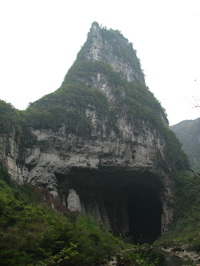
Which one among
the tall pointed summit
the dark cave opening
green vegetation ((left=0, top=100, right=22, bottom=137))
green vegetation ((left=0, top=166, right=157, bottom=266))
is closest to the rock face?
the dark cave opening

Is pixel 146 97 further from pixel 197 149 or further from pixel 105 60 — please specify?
pixel 197 149

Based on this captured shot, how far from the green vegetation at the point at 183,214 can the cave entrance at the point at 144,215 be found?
3190 mm

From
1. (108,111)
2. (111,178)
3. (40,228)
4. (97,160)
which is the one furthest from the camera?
(108,111)

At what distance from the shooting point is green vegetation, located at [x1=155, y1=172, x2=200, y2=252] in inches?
923

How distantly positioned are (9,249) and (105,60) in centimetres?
3664

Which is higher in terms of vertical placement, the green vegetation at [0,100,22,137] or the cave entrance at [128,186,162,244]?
the green vegetation at [0,100,22,137]

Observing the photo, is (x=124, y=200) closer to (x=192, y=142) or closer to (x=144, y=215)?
(x=144, y=215)

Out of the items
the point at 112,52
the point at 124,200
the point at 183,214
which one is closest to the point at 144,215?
the point at 124,200

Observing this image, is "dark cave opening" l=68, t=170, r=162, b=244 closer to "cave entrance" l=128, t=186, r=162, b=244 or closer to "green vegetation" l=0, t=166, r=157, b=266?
"cave entrance" l=128, t=186, r=162, b=244

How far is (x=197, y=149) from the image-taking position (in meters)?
60.2

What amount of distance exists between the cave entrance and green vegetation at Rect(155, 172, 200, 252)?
3.19m

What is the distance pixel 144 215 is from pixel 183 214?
8.52m

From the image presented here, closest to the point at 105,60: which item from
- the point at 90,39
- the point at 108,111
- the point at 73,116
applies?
the point at 90,39

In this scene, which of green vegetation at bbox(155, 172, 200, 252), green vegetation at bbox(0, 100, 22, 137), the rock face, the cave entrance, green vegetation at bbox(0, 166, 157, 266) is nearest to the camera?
green vegetation at bbox(0, 166, 157, 266)
